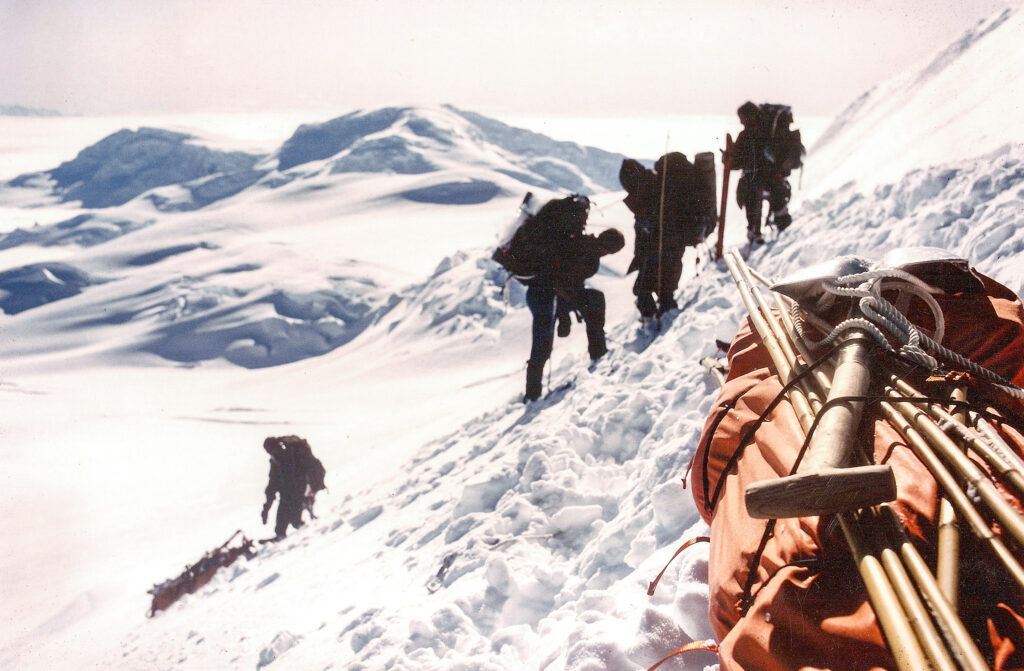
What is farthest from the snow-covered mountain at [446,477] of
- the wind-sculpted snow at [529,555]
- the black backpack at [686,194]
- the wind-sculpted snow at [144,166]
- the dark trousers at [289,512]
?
the wind-sculpted snow at [144,166]

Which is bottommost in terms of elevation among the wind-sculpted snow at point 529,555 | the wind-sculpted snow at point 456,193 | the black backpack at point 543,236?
the wind-sculpted snow at point 529,555

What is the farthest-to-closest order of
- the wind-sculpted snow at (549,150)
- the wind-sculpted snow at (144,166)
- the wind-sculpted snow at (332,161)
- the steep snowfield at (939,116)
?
the wind-sculpted snow at (144,166), the wind-sculpted snow at (549,150), the wind-sculpted snow at (332,161), the steep snowfield at (939,116)

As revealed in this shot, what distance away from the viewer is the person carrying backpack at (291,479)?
9.90 m

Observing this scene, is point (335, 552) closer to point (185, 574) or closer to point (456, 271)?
point (185, 574)

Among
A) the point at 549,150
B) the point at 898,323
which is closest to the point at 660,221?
the point at 898,323

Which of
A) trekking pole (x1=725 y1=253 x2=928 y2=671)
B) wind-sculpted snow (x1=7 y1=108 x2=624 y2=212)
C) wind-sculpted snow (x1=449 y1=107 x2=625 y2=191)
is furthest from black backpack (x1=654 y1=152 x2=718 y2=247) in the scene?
wind-sculpted snow (x1=449 y1=107 x2=625 y2=191)

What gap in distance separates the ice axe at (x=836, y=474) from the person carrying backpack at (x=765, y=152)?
6.51 metres

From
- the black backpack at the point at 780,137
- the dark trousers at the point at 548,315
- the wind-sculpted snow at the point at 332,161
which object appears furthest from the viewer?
the wind-sculpted snow at the point at 332,161

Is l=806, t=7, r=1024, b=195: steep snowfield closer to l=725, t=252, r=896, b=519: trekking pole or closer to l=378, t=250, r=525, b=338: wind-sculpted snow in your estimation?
l=725, t=252, r=896, b=519: trekking pole

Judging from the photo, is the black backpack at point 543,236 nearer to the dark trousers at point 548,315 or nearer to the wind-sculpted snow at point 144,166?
the dark trousers at point 548,315

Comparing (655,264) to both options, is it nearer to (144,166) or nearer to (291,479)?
(291,479)

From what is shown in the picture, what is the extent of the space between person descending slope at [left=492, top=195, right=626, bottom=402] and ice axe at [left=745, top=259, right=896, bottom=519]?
4.95m

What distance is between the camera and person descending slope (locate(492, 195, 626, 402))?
6617 millimetres

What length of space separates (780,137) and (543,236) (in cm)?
342
